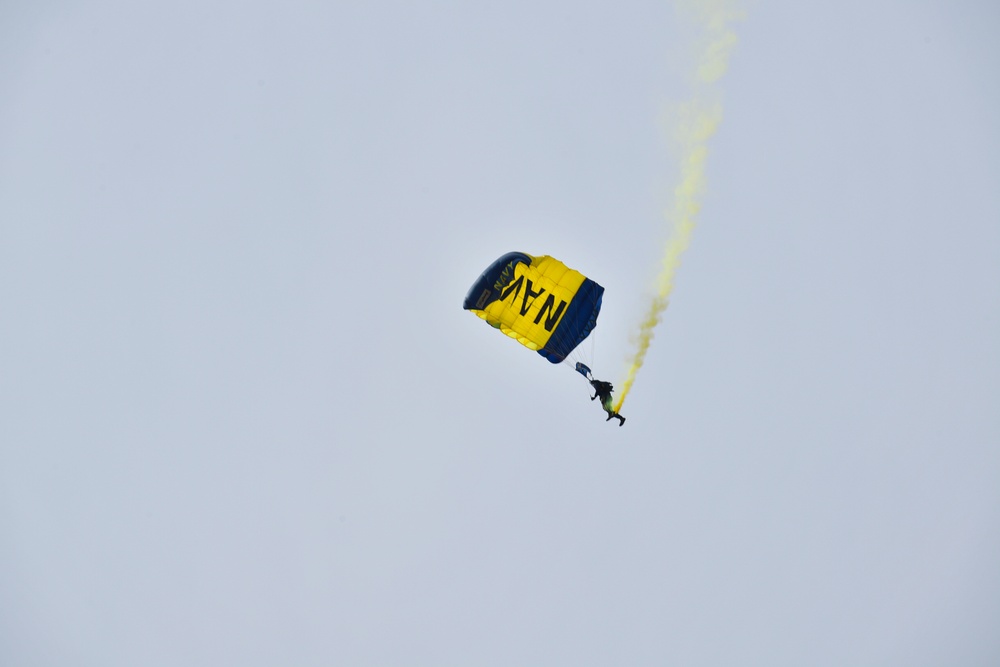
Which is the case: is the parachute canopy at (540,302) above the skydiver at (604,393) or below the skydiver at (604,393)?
above

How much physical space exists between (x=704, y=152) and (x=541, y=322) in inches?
287

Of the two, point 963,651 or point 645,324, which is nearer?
point 645,324

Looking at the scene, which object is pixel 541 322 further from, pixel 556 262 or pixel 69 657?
pixel 69 657

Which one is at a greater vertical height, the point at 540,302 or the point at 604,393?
the point at 540,302

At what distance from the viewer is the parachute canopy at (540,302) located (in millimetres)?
29250

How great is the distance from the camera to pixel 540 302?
29578 mm

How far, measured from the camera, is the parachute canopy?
29250 mm

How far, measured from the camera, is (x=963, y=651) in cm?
12300

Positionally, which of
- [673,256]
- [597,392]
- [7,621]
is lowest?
[7,621]

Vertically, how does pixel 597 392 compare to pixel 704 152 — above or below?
below

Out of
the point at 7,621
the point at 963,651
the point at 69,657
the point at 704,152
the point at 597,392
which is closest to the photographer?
the point at 597,392

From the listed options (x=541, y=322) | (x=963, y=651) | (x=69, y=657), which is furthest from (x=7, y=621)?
(x=541, y=322)

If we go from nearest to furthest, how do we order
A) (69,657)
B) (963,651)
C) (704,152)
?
(704,152) < (963,651) < (69,657)

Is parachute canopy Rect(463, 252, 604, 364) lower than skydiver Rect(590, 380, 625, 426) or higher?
higher
